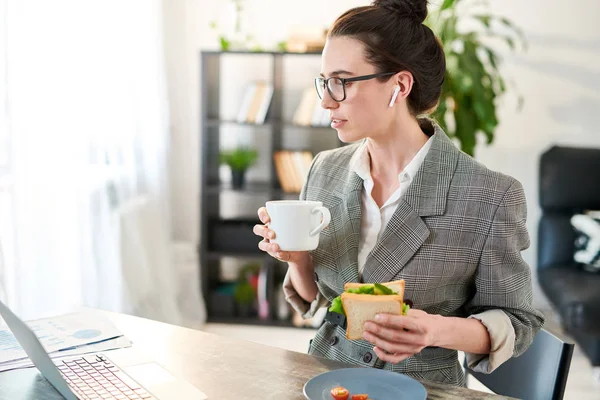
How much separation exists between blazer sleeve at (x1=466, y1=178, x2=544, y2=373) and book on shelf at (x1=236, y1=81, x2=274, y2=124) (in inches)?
104

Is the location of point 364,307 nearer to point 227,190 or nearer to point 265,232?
point 265,232

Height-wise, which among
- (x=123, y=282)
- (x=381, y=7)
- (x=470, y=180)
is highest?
(x=381, y=7)

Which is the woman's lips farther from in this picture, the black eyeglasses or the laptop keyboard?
the laptop keyboard

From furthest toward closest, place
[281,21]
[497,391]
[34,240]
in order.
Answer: [281,21]
[34,240]
[497,391]

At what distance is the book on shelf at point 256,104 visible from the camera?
3.96 meters

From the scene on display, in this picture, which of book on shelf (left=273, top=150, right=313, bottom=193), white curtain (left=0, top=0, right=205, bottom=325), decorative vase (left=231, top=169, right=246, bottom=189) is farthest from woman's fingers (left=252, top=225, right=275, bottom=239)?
decorative vase (left=231, top=169, right=246, bottom=189)

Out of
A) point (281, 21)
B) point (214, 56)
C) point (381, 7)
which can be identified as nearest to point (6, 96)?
point (381, 7)

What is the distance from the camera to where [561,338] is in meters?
1.40

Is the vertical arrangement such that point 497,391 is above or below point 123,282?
above

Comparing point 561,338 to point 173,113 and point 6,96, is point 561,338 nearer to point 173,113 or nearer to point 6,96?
point 6,96

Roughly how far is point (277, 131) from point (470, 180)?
8.55 ft

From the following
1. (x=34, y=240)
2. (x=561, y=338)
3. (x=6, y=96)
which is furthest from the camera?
(x=34, y=240)

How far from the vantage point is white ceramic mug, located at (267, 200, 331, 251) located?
1309 millimetres

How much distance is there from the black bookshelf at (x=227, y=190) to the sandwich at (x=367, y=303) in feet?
9.08
